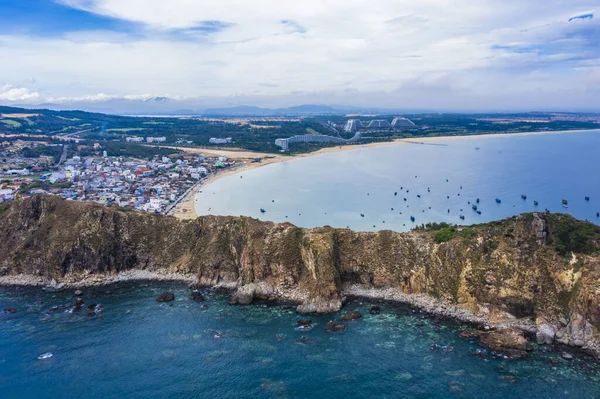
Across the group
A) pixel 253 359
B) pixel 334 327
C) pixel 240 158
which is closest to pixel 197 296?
pixel 253 359

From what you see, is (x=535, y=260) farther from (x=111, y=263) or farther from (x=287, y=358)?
(x=111, y=263)

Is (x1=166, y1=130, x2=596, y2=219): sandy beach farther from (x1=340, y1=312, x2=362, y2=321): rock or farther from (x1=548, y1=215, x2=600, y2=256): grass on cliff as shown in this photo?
(x1=548, y1=215, x2=600, y2=256): grass on cliff

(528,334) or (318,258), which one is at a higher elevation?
(318,258)

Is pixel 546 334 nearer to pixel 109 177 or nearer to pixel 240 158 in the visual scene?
pixel 109 177

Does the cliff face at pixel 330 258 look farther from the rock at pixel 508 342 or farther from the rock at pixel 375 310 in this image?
the rock at pixel 375 310

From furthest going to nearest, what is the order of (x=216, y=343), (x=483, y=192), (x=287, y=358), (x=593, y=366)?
1. (x=483, y=192)
2. (x=216, y=343)
3. (x=287, y=358)
4. (x=593, y=366)

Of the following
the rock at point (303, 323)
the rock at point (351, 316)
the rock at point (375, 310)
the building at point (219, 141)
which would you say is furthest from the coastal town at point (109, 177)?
the rock at point (375, 310)

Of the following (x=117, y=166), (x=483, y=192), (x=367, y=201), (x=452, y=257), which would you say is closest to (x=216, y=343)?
(x=452, y=257)
